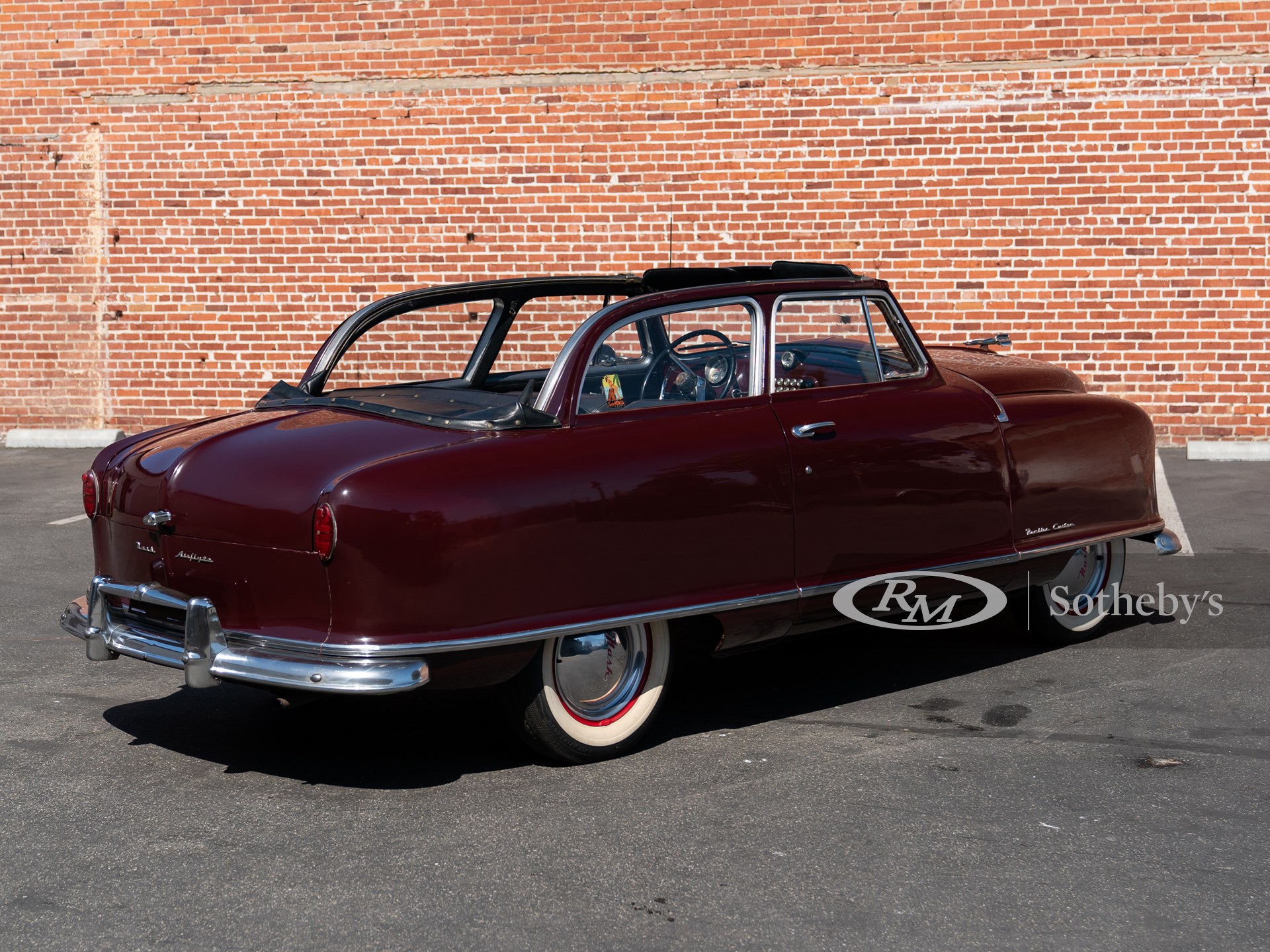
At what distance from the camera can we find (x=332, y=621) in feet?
14.3

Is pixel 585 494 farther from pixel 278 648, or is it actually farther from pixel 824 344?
pixel 824 344

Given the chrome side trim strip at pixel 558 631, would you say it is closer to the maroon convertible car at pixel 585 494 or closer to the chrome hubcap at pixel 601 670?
the maroon convertible car at pixel 585 494

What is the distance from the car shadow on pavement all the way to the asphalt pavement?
0.02m

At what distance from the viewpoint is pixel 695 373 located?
529cm

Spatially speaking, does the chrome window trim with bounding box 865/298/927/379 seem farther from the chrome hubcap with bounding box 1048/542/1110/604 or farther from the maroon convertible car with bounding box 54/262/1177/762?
the chrome hubcap with bounding box 1048/542/1110/604

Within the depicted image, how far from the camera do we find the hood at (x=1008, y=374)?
605 cm

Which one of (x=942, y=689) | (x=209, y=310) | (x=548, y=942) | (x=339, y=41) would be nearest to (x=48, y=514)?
(x=209, y=310)

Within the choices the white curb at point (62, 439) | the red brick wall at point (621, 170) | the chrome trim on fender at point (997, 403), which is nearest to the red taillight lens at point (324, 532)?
the chrome trim on fender at point (997, 403)

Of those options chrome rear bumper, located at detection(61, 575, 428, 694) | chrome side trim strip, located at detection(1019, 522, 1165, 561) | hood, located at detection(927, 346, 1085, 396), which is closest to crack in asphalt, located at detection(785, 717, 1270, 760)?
chrome side trim strip, located at detection(1019, 522, 1165, 561)

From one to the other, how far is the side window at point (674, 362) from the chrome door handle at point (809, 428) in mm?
223

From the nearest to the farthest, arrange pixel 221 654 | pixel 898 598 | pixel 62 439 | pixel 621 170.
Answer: pixel 221 654
pixel 898 598
pixel 621 170
pixel 62 439

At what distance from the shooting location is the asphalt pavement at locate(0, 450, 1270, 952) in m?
3.60

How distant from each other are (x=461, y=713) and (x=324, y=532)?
140 centimetres

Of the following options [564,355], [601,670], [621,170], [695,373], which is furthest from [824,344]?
[621,170]
